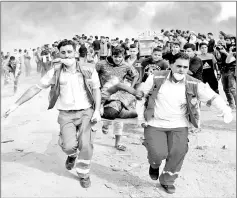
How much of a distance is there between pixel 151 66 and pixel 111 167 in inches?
83.0

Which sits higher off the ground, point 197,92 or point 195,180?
point 197,92

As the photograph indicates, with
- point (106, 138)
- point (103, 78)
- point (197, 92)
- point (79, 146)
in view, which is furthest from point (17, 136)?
point (197, 92)

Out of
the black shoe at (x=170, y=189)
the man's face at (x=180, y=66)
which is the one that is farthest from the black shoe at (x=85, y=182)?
the man's face at (x=180, y=66)

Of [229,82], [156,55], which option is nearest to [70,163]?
[156,55]

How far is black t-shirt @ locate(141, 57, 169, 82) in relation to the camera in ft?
21.5

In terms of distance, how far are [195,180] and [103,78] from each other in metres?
2.25

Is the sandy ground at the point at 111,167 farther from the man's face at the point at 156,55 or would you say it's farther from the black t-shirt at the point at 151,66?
the man's face at the point at 156,55

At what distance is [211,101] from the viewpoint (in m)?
4.51

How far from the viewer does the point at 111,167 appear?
5.63 meters

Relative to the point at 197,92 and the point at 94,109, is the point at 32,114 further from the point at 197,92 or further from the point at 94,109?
the point at 197,92

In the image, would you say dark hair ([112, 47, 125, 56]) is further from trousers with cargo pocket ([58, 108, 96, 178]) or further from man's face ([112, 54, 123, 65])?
trousers with cargo pocket ([58, 108, 96, 178])

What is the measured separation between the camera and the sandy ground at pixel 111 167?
4.59 metres

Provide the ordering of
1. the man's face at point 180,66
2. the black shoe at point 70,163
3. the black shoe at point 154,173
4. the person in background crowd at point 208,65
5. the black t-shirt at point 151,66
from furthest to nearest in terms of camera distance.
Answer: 1. the person in background crowd at point 208,65
2. the black t-shirt at point 151,66
3. the black shoe at point 70,163
4. the black shoe at point 154,173
5. the man's face at point 180,66

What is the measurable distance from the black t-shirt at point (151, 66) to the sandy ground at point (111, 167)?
1.46 meters
